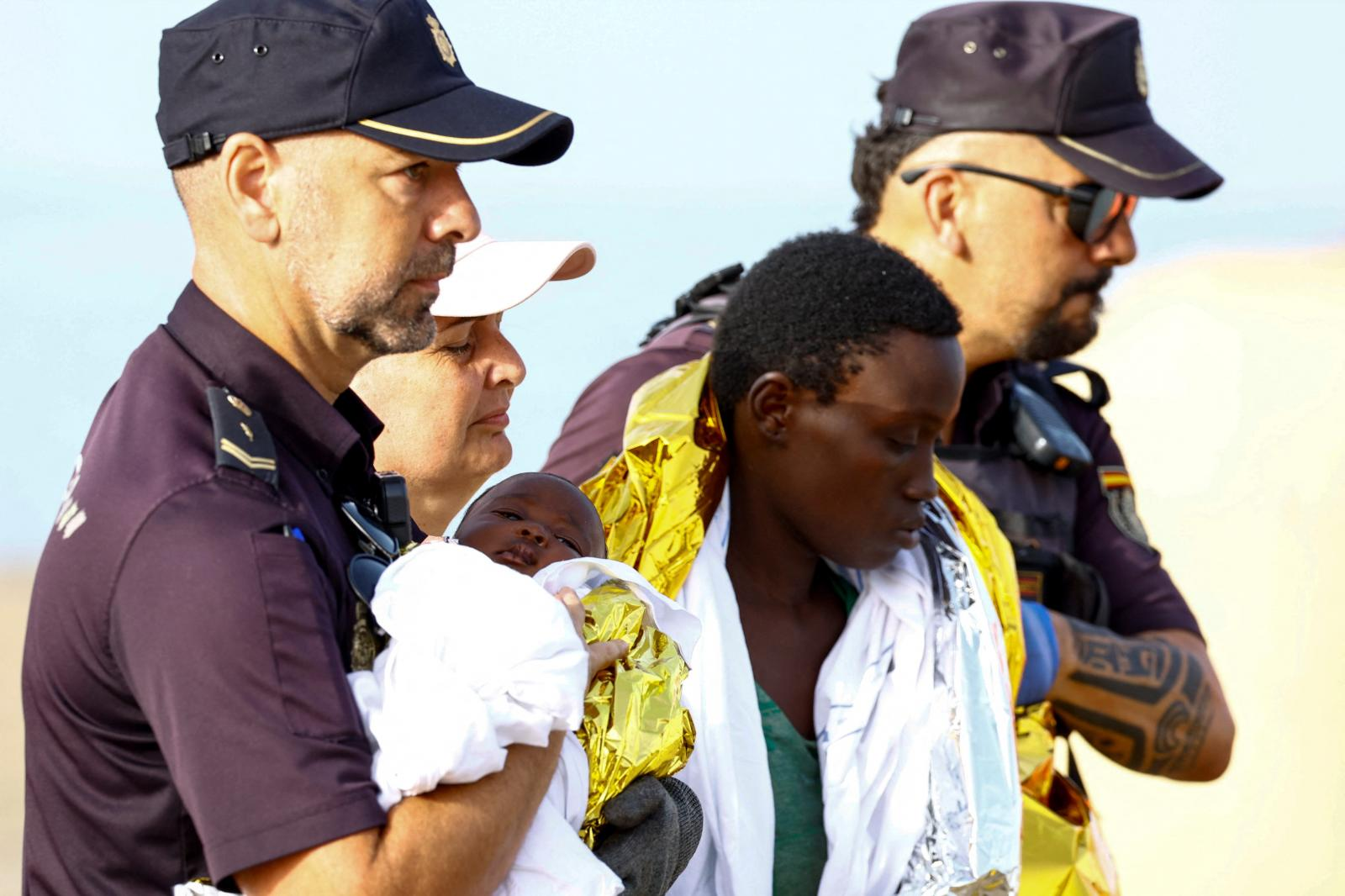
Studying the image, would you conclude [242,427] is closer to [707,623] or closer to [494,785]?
[494,785]

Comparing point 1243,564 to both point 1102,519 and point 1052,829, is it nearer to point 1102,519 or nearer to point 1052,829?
point 1102,519

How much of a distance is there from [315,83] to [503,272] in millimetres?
1017

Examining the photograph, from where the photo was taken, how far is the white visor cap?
9.91 ft

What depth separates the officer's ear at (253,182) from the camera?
2100mm

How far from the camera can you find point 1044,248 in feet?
13.8

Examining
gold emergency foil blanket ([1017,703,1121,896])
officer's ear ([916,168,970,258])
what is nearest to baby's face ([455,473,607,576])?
gold emergency foil blanket ([1017,703,1121,896])

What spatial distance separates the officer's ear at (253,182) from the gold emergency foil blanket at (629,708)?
0.73 m

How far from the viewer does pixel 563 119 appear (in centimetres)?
230

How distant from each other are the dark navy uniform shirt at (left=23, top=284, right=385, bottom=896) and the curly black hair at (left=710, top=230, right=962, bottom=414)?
1300 mm

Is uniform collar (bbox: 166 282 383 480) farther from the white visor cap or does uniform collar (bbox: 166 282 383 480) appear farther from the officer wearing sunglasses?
the officer wearing sunglasses

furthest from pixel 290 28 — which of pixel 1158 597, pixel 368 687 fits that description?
pixel 1158 597

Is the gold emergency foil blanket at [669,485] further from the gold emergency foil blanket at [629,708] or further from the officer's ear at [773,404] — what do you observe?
the gold emergency foil blanket at [629,708]

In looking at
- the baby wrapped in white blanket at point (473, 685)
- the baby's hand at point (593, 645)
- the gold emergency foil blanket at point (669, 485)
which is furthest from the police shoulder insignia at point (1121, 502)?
the baby wrapped in white blanket at point (473, 685)

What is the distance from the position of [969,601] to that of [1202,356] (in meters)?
12.0
